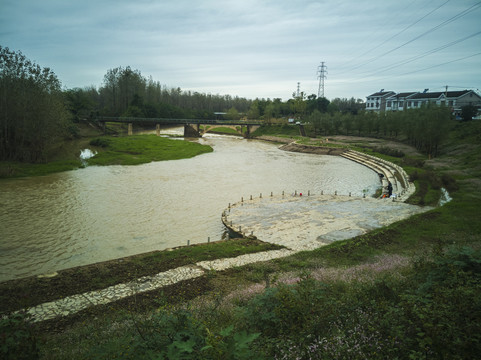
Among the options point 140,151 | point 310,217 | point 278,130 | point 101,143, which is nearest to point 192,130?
point 278,130

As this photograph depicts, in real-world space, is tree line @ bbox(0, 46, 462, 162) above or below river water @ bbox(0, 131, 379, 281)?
above

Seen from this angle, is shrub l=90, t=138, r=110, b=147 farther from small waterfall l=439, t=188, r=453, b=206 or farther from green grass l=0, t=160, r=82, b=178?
small waterfall l=439, t=188, r=453, b=206

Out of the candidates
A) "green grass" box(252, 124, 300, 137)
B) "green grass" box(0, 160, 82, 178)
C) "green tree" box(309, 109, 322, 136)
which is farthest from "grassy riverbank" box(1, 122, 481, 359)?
"green grass" box(252, 124, 300, 137)

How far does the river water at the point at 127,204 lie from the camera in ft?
58.5

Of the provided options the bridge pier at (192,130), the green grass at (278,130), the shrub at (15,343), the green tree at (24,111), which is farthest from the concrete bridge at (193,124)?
the shrub at (15,343)

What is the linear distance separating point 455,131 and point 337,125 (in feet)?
117

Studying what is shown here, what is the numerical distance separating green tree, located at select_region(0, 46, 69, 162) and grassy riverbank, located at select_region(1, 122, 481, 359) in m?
40.8

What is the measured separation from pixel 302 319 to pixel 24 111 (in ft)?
154

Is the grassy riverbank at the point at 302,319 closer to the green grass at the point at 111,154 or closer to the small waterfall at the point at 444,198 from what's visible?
the small waterfall at the point at 444,198

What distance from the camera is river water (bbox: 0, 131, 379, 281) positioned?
58.5 ft

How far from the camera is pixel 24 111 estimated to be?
40062 mm

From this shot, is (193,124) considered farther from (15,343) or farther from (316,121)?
(15,343)

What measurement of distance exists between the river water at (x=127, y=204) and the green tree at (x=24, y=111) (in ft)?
26.3

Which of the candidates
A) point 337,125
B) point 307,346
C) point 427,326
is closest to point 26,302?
point 307,346
